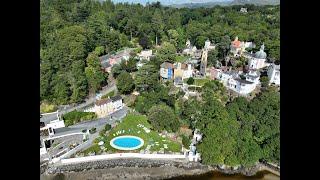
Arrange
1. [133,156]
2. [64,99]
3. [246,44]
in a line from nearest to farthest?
[133,156] → [64,99] → [246,44]

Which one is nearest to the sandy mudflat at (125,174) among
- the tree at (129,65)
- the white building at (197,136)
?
the white building at (197,136)

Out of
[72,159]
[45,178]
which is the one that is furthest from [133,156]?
[45,178]

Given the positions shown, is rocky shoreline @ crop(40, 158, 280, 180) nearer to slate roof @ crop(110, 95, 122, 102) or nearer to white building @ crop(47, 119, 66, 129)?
white building @ crop(47, 119, 66, 129)

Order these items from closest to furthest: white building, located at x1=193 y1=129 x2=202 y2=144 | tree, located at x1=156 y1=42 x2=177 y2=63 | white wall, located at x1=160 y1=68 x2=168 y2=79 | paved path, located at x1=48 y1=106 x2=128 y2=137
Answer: white building, located at x1=193 y1=129 x2=202 y2=144 < paved path, located at x1=48 y1=106 x2=128 y2=137 < white wall, located at x1=160 y1=68 x2=168 y2=79 < tree, located at x1=156 y1=42 x2=177 y2=63

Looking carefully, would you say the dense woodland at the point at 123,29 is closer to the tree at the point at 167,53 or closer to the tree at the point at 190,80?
the tree at the point at 167,53

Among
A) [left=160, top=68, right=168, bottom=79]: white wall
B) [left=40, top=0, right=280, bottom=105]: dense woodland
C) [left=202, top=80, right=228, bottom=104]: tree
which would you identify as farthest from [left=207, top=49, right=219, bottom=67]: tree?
[left=160, top=68, right=168, bottom=79]: white wall
